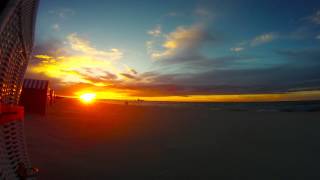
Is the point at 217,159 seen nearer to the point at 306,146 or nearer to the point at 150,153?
the point at 150,153

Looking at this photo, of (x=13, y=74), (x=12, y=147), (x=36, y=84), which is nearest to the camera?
(x=13, y=74)

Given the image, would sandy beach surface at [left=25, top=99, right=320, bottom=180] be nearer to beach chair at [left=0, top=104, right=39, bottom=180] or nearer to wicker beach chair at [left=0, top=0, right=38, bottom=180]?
beach chair at [left=0, top=104, right=39, bottom=180]

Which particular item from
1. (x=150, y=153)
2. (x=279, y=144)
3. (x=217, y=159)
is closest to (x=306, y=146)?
(x=279, y=144)

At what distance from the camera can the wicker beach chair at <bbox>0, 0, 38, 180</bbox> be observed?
1.47 meters

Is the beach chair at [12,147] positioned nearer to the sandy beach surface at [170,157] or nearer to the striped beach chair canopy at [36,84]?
the sandy beach surface at [170,157]

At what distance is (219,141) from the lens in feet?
21.9

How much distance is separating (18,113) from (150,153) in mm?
3544

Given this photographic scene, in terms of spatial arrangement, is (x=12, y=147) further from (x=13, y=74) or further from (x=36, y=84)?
(x=36, y=84)

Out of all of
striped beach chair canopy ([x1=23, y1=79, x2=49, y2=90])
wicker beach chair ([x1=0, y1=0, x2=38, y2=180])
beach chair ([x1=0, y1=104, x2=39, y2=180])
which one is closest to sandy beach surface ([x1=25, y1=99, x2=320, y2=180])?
beach chair ([x1=0, y1=104, x2=39, y2=180])

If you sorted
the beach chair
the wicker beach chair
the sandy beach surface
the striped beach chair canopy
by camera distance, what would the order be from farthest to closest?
the striped beach chair canopy, the sandy beach surface, the beach chair, the wicker beach chair

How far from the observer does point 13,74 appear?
184cm

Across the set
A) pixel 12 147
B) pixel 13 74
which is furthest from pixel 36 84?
pixel 13 74

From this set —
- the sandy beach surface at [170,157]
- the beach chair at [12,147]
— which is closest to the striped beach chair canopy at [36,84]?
the sandy beach surface at [170,157]

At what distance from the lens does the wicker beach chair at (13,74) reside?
1.47m
